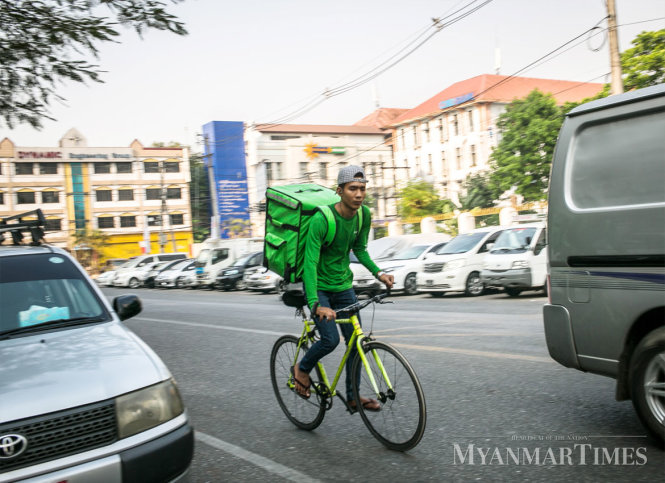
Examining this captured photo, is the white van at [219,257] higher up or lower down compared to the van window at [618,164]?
lower down

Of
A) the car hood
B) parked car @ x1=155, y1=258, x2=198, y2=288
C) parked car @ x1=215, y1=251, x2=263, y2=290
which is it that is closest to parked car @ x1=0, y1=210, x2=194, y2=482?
the car hood

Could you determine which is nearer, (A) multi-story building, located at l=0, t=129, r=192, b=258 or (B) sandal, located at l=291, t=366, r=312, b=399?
(B) sandal, located at l=291, t=366, r=312, b=399

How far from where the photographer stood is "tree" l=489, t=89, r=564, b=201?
46250 mm

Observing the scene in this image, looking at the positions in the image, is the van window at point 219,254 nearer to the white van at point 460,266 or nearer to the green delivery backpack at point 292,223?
the white van at point 460,266

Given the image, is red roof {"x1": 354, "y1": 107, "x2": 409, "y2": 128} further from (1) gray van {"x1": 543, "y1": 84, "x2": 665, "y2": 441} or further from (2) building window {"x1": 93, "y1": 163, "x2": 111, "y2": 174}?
(1) gray van {"x1": 543, "y1": 84, "x2": 665, "y2": 441}

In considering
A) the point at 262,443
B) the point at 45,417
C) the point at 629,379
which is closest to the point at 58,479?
the point at 45,417

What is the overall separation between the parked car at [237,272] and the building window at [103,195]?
47.1m

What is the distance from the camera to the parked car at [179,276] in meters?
32.8

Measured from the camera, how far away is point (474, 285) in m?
17.6

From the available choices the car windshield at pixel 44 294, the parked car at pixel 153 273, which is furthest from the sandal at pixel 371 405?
the parked car at pixel 153 273

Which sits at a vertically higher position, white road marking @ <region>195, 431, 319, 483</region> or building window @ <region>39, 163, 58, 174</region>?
building window @ <region>39, 163, 58, 174</region>

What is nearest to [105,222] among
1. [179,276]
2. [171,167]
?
[171,167]

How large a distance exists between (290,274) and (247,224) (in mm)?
58967

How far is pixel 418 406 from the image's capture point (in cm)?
394
